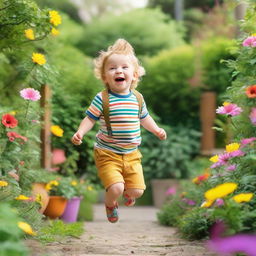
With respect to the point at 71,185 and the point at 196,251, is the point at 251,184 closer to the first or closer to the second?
the point at 196,251

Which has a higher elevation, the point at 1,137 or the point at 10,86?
the point at 10,86

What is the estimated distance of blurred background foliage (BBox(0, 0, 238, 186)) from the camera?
7672 mm

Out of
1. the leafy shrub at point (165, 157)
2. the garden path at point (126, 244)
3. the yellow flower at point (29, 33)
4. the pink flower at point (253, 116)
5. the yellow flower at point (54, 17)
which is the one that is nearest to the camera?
the pink flower at point (253, 116)

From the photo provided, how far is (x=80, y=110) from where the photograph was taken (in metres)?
7.89

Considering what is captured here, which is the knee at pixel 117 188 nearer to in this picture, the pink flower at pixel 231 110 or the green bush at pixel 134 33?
the pink flower at pixel 231 110

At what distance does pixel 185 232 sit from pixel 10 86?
309 cm

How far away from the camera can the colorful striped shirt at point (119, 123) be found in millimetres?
4848

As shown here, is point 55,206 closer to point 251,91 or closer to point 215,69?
point 251,91

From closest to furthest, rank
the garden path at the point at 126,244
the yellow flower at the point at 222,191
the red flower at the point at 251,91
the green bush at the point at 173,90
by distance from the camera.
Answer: the yellow flower at the point at 222,191 < the red flower at the point at 251,91 < the garden path at the point at 126,244 < the green bush at the point at 173,90

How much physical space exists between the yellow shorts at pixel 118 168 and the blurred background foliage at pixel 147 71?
111 centimetres

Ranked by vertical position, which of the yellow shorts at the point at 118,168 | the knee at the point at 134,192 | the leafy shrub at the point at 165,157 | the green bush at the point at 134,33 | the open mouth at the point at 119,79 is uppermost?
the green bush at the point at 134,33

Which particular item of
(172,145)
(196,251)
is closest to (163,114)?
(172,145)

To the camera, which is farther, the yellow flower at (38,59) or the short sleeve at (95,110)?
the yellow flower at (38,59)

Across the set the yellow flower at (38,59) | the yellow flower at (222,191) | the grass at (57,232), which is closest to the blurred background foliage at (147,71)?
the yellow flower at (38,59)
